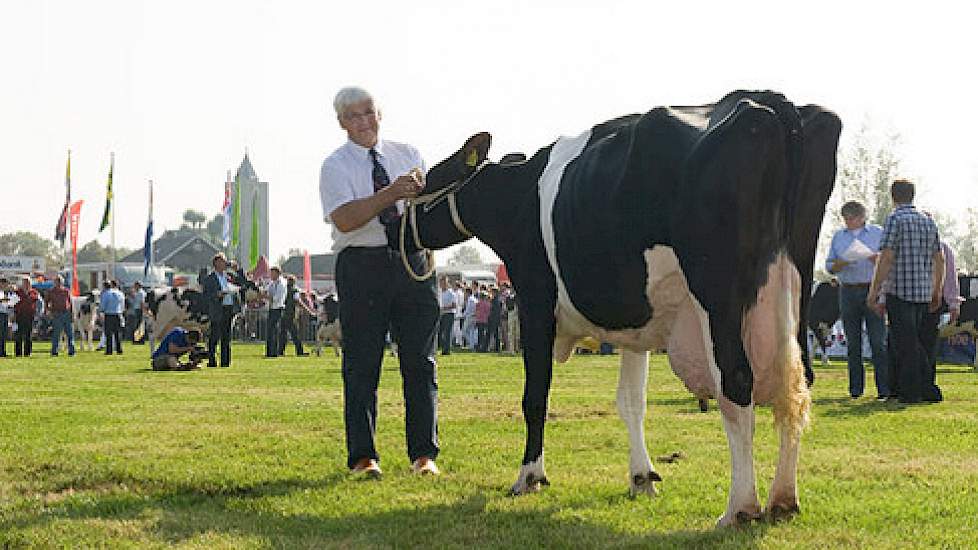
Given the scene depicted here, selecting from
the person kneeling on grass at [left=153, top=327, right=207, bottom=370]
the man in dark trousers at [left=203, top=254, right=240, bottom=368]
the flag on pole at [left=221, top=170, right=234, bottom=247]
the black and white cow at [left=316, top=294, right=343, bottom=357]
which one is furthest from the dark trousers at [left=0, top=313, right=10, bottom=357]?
the flag on pole at [left=221, top=170, right=234, bottom=247]

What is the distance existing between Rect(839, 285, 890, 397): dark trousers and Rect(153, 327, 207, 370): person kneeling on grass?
1190 cm

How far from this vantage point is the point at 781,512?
16.8 ft

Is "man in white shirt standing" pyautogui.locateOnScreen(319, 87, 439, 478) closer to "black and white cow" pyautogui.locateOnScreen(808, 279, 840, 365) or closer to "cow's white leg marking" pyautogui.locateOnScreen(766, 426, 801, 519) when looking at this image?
"cow's white leg marking" pyautogui.locateOnScreen(766, 426, 801, 519)

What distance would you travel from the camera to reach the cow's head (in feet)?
22.3

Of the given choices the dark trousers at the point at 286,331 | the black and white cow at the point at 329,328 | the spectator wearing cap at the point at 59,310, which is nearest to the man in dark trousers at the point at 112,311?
the spectator wearing cap at the point at 59,310

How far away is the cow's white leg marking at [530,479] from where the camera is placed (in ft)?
20.0

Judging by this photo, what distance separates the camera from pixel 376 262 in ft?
23.2

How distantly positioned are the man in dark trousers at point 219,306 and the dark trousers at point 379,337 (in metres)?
15.2

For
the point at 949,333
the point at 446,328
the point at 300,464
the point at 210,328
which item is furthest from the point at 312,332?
the point at 300,464

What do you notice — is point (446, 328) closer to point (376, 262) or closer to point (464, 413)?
point (464, 413)

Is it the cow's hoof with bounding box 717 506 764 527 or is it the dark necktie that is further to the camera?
the dark necktie

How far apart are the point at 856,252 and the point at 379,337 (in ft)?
23.1

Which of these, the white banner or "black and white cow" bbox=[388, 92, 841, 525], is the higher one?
the white banner

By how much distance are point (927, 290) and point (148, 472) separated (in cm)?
792
